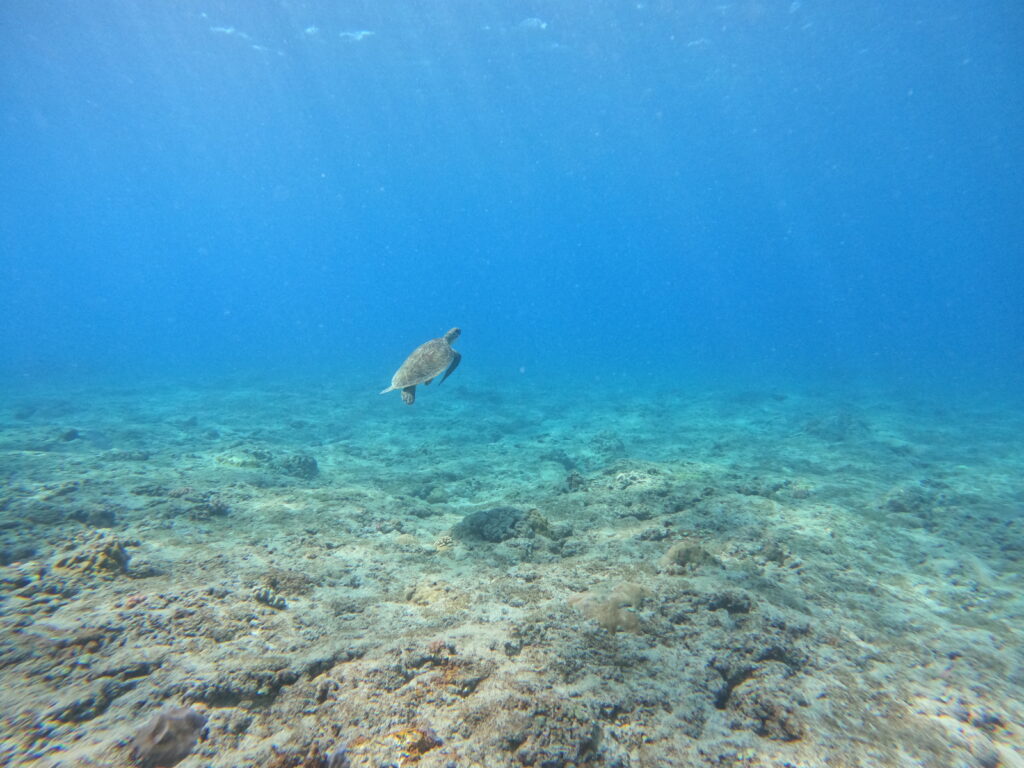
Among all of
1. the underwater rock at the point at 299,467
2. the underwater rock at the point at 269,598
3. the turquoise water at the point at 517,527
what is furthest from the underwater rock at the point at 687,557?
the underwater rock at the point at 299,467

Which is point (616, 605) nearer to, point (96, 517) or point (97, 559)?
point (97, 559)

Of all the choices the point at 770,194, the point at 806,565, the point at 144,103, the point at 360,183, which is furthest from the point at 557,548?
the point at 770,194

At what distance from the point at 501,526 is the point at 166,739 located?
141 inches

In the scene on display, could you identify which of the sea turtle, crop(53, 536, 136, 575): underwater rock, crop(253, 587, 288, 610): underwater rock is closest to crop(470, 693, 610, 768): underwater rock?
crop(253, 587, 288, 610): underwater rock

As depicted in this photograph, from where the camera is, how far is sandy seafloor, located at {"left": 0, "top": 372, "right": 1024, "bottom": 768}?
6.64ft

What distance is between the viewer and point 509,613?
319 cm

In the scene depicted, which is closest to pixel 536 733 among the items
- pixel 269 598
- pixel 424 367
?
pixel 269 598

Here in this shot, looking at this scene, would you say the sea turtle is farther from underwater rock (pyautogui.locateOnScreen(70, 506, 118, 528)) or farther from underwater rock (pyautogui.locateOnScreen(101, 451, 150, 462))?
underwater rock (pyautogui.locateOnScreen(101, 451, 150, 462))

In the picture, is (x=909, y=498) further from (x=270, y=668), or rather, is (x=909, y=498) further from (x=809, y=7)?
(x=809, y=7)

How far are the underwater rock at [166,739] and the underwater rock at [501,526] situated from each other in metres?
3.35

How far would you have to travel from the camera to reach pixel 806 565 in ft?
15.2

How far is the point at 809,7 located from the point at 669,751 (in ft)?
133

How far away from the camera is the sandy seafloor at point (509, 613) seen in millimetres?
2025

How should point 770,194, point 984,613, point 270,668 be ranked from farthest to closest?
1. point 770,194
2. point 984,613
3. point 270,668
